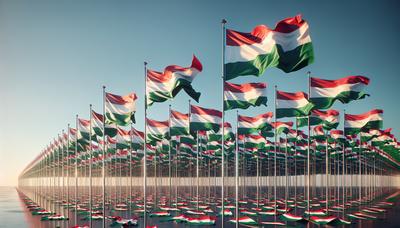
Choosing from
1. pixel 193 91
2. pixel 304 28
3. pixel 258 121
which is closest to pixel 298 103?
pixel 258 121

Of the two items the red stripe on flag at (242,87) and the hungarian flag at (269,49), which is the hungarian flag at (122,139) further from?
the hungarian flag at (269,49)

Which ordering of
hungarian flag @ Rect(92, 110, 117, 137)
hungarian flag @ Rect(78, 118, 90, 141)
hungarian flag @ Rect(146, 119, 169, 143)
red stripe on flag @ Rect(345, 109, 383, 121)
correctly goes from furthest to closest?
red stripe on flag @ Rect(345, 109, 383, 121) < hungarian flag @ Rect(146, 119, 169, 143) < hungarian flag @ Rect(78, 118, 90, 141) < hungarian flag @ Rect(92, 110, 117, 137)

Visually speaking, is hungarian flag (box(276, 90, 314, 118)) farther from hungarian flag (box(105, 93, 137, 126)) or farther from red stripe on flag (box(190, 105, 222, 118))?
hungarian flag (box(105, 93, 137, 126))

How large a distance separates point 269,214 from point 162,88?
→ 23.9 meters

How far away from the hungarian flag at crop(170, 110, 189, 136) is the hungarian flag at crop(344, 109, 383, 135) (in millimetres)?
18466

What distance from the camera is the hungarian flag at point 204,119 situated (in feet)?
131

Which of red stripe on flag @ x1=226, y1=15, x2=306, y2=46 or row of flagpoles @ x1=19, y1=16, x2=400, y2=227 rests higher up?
red stripe on flag @ x1=226, y1=15, x2=306, y2=46

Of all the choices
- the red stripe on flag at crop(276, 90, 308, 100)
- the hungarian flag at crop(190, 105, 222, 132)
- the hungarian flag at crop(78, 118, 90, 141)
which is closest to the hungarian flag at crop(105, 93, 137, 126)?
the hungarian flag at crop(190, 105, 222, 132)

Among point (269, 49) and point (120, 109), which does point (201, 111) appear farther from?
point (269, 49)

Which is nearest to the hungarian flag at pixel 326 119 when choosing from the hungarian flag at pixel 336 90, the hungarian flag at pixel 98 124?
the hungarian flag at pixel 336 90

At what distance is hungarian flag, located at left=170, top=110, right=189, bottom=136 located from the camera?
43719 mm

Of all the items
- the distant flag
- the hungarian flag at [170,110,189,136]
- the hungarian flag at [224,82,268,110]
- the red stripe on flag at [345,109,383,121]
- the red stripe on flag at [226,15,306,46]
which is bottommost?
the distant flag

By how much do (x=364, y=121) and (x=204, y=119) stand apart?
19.2 meters

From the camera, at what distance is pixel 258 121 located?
45.9 m
